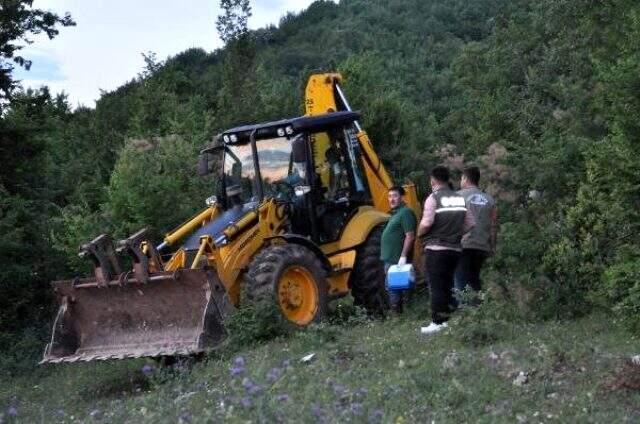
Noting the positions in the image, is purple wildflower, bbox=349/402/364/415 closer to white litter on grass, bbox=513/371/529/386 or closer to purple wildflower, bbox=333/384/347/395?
purple wildflower, bbox=333/384/347/395

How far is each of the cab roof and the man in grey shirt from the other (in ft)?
9.65

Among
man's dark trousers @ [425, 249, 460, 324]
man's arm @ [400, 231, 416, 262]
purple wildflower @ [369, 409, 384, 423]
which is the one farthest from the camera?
man's arm @ [400, 231, 416, 262]

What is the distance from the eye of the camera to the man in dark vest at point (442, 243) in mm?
10180

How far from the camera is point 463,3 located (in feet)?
242

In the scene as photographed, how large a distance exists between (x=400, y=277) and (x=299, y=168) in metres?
2.44

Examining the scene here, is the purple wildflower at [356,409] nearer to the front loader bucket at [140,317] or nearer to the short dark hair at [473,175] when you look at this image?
the front loader bucket at [140,317]

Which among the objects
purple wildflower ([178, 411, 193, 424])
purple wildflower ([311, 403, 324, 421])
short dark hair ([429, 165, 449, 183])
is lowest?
purple wildflower ([311, 403, 324, 421])

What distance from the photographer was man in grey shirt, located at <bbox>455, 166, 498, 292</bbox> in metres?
10.4

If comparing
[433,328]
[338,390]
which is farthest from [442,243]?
[338,390]

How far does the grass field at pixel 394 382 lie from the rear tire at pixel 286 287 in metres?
0.45

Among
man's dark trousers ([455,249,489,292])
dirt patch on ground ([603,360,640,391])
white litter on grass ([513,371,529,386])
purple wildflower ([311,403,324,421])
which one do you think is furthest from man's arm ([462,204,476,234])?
purple wildflower ([311,403,324,421])

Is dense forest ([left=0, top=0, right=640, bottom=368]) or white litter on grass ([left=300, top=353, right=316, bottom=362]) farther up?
dense forest ([left=0, top=0, right=640, bottom=368])

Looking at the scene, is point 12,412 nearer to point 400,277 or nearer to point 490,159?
point 400,277

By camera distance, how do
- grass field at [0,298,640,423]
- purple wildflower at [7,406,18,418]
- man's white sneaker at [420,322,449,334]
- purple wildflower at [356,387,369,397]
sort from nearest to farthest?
grass field at [0,298,640,423] < purple wildflower at [356,387,369,397] < purple wildflower at [7,406,18,418] < man's white sneaker at [420,322,449,334]
